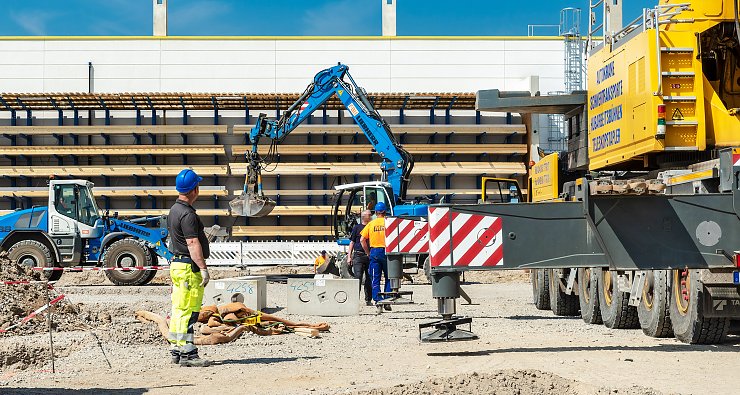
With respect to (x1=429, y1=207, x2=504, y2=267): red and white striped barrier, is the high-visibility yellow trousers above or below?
below

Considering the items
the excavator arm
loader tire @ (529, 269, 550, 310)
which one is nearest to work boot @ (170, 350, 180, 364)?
loader tire @ (529, 269, 550, 310)

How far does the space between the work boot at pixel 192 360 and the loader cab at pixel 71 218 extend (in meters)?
17.6

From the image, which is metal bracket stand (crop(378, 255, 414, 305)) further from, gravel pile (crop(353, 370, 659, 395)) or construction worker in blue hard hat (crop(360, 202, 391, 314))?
gravel pile (crop(353, 370, 659, 395))

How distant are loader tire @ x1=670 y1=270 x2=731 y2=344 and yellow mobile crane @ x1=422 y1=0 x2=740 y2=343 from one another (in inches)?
0.5

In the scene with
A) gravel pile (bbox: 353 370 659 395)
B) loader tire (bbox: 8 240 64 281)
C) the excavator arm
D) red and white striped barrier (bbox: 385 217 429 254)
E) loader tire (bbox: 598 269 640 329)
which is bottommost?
gravel pile (bbox: 353 370 659 395)

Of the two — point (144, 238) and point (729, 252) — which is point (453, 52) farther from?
point (729, 252)

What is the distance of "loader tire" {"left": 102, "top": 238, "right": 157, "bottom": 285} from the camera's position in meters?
25.3

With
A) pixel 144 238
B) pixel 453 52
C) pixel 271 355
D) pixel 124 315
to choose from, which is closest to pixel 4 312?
pixel 124 315

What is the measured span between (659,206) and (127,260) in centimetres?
1896

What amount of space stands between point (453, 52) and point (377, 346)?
28867mm

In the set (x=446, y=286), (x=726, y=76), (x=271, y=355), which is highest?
(x=726, y=76)

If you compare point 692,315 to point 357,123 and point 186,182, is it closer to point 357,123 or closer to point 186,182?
point 186,182

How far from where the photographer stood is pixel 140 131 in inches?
1422

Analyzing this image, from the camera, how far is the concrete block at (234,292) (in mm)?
14266
